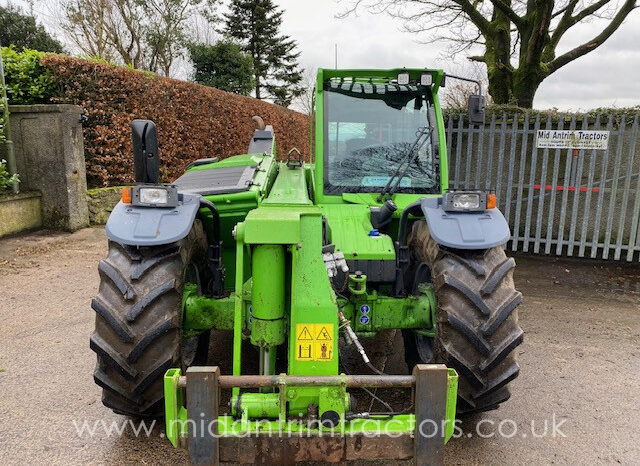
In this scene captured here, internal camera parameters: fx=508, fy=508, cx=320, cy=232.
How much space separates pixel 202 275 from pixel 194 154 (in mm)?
8864

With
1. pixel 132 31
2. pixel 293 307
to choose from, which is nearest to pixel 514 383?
pixel 293 307

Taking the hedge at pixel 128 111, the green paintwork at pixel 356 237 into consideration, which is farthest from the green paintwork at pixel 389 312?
the hedge at pixel 128 111

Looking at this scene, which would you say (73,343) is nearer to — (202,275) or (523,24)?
(202,275)

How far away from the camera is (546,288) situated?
6.49 metres

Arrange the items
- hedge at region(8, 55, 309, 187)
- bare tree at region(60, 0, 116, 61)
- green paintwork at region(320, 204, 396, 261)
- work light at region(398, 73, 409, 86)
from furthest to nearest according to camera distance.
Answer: bare tree at region(60, 0, 116, 61)
hedge at region(8, 55, 309, 187)
work light at region(398, 73, 409, 86)
green paintwork at region(320, 204, 396, 261)

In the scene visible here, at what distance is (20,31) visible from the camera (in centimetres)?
2000

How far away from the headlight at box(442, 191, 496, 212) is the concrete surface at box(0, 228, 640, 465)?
4.35ft

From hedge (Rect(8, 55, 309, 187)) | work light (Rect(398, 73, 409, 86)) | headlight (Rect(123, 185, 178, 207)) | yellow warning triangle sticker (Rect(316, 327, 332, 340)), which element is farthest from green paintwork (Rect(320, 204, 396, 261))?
hedge (Rect(8, 55, 309, 187))

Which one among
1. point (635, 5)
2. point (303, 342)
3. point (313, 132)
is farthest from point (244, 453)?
point (635, 5)

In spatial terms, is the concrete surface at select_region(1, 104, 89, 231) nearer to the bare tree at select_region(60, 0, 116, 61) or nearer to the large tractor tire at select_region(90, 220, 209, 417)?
the large tractor tire at select_region(90, 220, 209, 417)

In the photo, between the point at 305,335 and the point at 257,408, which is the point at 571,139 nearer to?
the point at 305,335

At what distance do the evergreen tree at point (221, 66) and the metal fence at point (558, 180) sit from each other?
17917 millimetres

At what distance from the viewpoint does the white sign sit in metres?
6.93

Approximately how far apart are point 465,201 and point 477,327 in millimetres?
754
